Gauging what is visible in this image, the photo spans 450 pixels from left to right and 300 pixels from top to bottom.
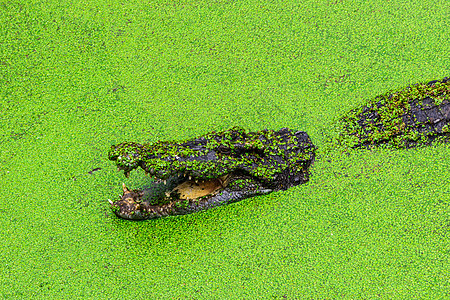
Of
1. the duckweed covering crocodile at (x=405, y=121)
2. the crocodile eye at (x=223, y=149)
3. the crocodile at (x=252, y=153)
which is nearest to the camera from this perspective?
the crocodile at (x=252, y=153)

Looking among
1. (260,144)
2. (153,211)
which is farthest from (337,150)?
(153,211)

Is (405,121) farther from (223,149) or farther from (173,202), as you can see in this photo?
(173,202)

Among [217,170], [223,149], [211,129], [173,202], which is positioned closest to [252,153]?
[223,149]

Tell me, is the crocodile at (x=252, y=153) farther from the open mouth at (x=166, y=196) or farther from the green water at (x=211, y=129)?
the green water at (x=211, y=129)

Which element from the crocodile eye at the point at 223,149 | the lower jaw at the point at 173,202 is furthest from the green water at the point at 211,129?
the crocodile eye at the point at 223,149

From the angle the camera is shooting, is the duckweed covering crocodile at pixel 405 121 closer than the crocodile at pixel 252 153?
No

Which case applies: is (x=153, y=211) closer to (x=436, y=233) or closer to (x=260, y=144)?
(x=260, y=144)
